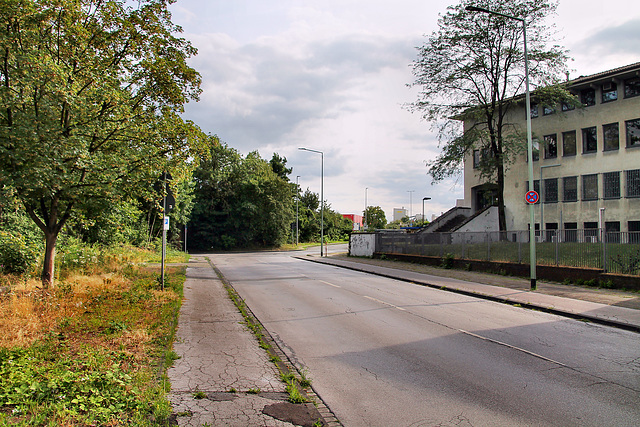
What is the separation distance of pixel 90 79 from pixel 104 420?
8.35 meters

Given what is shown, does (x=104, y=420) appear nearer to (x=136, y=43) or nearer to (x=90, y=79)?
(x=90, y=79)

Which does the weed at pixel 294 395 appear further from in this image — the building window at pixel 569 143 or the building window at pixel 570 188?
the building window at pixel 569 143

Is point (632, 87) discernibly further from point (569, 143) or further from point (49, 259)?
point (49, 259)

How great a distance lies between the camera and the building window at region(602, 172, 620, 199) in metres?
31.7

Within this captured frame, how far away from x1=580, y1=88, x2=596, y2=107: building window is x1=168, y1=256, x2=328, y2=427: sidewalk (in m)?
35.6

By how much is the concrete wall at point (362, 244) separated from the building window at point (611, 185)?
18220 millimetres

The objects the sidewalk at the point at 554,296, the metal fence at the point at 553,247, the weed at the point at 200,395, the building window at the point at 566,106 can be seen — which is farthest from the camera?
the building window at the point at 566,106

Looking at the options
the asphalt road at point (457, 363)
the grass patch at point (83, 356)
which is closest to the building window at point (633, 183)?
the asphalt road at point (457, 363)

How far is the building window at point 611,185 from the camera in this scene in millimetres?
31719

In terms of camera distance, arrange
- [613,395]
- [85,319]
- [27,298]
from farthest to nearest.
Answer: [27,298] → [85,319] → [613,395]

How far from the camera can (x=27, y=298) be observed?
856 cm

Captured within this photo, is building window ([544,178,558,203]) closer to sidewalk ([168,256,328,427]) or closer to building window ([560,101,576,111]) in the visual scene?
building window ([560,101,576,111])

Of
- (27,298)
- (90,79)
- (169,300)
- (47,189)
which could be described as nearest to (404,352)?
(169,300)

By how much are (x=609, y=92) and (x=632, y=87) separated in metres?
1.62
